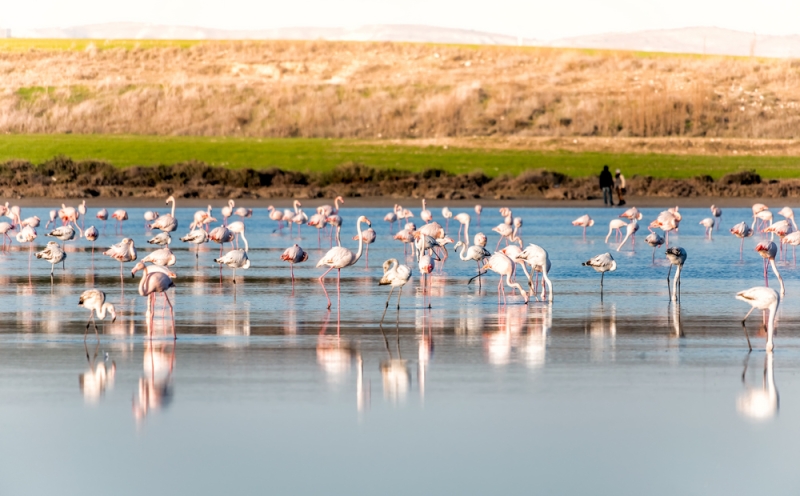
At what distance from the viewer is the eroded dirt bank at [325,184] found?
151 ft

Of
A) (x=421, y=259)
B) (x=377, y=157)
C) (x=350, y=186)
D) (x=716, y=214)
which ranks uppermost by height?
(x=377, y=157)

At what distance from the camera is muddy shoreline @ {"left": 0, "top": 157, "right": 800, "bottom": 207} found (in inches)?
1758

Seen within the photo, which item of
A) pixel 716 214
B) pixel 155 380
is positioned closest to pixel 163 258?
pixel 155 380

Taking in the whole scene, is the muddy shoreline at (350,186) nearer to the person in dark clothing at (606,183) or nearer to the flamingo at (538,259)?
the person in dark clothing at (606,183)

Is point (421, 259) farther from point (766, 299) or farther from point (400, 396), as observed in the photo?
point (400, 396)

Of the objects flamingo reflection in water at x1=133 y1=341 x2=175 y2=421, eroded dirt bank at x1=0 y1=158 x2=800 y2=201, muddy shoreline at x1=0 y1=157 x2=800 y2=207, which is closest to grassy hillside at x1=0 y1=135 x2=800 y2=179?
eroded dirt bank at x1=0 y1=158 x2=800 y2=201

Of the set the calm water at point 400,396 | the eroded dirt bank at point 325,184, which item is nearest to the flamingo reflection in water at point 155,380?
the calm water at point 400,396

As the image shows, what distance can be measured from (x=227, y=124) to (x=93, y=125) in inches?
319

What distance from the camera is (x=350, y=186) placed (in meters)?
48.2

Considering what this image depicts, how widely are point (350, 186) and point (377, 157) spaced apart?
10109 millimetres

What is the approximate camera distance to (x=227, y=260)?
17.2 metres

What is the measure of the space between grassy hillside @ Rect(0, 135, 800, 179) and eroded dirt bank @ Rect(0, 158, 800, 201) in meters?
2.85

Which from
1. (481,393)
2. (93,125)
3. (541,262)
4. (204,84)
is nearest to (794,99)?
(204,84)

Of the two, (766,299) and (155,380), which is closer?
(155,380)
